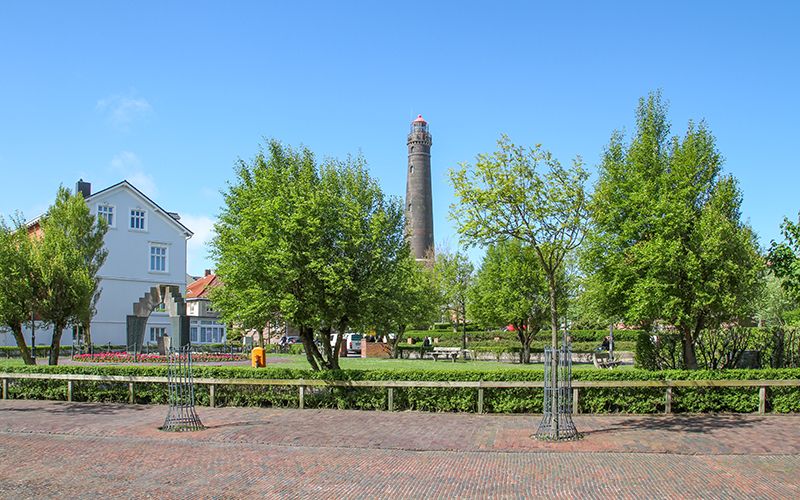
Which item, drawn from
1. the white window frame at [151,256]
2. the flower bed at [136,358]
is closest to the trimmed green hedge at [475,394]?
the flower bed at [136,358]

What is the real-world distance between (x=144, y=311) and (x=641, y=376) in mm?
24790

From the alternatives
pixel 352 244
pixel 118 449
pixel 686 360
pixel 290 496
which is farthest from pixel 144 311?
pixel 290 496

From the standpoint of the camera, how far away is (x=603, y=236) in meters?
19.8

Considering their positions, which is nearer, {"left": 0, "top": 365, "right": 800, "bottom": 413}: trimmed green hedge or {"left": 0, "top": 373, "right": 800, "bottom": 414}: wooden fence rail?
{"left": 0, "top": 373, "right": 800, "bottom": 414}: wooden fence rail

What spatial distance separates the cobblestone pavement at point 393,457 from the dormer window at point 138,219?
36297 millimetres

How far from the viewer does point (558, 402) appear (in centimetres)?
1320

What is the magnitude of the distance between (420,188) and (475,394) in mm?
74759

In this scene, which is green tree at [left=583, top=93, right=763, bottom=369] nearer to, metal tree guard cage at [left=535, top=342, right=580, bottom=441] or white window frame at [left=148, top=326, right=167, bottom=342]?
metal tree guard cage at [left=535, top=342, right=580, bottom=441]

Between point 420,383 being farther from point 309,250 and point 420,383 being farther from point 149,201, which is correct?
point 149,201

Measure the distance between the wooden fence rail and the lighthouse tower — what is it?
68.2 m

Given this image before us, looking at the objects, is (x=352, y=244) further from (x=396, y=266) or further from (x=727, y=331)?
(x=727, y=331)

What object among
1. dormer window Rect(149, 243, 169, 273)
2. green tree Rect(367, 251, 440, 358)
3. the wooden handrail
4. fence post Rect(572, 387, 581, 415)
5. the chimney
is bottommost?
fence post Rect(572, 387, 581, 415)

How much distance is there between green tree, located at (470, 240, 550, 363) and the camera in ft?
126

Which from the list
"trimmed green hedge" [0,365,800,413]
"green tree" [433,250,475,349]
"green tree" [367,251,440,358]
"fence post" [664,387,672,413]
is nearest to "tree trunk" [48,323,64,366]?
"trimmed green hedge" [0,365,800,413]
